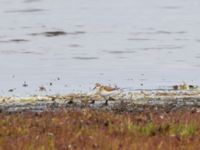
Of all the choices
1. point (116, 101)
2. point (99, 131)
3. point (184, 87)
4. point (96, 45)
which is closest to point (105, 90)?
point (184, 87)

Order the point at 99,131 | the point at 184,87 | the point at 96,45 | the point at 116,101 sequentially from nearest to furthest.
→ the point at 99,131 < the point at 116,101 < the point at 184,87 < the point at 96,45

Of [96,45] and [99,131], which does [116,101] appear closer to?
[99,131]

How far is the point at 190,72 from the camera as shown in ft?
94.1

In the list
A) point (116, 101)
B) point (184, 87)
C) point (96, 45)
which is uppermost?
point (96, 45)

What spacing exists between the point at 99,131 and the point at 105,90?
9.77m

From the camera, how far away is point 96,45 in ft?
122

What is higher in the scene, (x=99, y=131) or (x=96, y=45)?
(x=96, y=45)

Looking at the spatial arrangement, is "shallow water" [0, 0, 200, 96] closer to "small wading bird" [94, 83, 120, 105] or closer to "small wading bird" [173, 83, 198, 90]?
"small wading bird" [94, 83, 120, 105]

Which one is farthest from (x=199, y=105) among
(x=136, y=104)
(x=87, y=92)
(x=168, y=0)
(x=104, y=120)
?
(x=168, y=0)

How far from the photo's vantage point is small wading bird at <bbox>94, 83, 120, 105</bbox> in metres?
23.3

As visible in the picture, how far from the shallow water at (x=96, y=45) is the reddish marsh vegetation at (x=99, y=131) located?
822 centimetres

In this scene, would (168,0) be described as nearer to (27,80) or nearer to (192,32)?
(192,32)

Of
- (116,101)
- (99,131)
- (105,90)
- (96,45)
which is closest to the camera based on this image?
(99,131)

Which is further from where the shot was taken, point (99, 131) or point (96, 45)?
point (96, 45)
